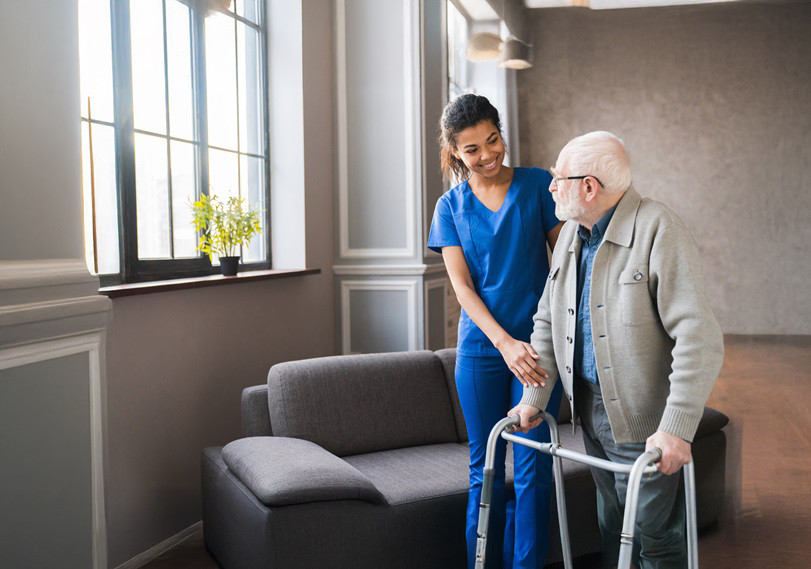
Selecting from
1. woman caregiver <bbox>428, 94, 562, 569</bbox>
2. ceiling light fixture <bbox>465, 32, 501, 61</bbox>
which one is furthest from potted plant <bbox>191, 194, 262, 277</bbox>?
ceiling light fixture <bbox>465, 32, 501, 61</bbox>

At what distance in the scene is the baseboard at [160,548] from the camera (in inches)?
112

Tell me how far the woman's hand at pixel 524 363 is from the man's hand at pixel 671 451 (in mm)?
432

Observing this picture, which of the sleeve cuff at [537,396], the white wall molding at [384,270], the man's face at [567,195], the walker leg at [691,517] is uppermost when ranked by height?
the man's face at [567,195]

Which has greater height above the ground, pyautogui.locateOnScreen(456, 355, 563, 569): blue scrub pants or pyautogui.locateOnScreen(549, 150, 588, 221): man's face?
pyautogui.locateOnScreen(549, 150, 588, 221): man's face


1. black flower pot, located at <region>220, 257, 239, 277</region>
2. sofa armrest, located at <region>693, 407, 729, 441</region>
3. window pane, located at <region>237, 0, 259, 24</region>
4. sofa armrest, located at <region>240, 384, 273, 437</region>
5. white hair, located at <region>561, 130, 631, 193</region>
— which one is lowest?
sofa armrest, located at <region>693, 407, 729, 441</region>

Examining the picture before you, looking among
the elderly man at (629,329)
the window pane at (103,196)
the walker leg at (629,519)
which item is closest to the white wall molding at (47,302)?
the window pane at (103,196)

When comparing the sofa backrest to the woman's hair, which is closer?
the woman's hair

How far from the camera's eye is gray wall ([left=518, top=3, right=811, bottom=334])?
3.97m

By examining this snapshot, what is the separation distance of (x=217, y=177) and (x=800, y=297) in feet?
9.66

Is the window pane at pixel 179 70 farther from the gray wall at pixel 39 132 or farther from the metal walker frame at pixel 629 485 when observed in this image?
the metal walker frame at pixel 629 485

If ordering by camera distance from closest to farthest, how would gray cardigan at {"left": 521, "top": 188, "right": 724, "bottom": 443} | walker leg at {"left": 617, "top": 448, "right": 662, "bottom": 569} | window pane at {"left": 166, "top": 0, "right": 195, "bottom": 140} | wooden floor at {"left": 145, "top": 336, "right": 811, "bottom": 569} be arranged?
walker leg at {"left": 617, "top": 448, "right": 662, "bottom": 569}, gray cardigan at {"left": 521, "top": 188, "right": 724, "bottom": 443}, wooden floor at {"left": 145, "top": 336, "right": 811, "bottom": 569}, window pane at {"left": 166, "top": 0, "right": 195, "bottom": 140}

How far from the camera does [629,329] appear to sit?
5.31 ft

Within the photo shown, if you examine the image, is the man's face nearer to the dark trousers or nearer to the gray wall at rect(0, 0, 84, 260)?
the dark trousers

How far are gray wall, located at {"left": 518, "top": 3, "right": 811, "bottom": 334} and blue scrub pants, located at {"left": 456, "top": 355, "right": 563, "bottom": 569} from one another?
7.25 ft
